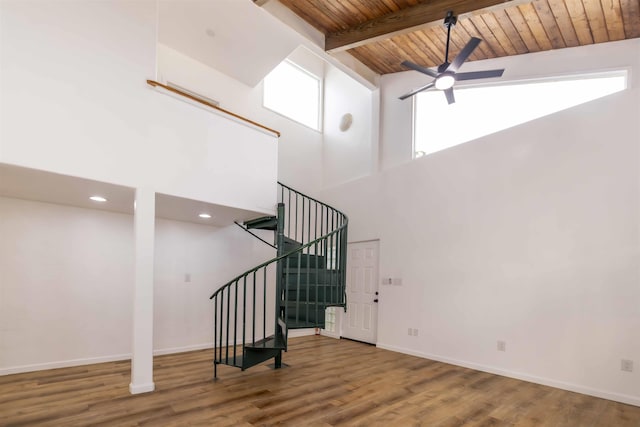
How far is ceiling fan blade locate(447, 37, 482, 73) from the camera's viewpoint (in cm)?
373

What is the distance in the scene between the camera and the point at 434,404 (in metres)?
3.54

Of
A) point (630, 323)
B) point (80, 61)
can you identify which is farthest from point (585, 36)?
point (80, 61)

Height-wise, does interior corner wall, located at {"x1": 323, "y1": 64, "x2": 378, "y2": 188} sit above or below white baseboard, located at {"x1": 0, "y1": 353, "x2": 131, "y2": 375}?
above

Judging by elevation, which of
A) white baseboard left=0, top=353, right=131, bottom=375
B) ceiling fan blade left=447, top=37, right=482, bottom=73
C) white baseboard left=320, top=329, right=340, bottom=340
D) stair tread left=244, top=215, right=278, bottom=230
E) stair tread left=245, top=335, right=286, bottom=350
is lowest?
white baseboard left=320, top=329, right=340, bottom=340

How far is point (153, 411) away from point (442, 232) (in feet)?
14.5

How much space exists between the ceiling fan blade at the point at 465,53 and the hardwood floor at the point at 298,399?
12.0 feet

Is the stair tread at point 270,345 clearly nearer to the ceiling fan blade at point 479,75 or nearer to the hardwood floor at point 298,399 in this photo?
the hardwood floor at point 298,399

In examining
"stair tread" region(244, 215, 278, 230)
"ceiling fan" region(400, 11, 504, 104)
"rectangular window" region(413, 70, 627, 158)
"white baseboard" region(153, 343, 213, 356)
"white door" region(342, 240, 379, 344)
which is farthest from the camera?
"white door" region(342, 240, 379, 344)

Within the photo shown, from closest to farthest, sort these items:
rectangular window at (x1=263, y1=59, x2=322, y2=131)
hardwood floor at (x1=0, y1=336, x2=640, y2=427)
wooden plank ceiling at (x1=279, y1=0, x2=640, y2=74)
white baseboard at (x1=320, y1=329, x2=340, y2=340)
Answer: hardwood floor at (x1=0, y1=336, x2=640, y2=427) < wooden plank ceiling at (x1=279, y1=0, x2=640, y2=74) < white baseboard at (x1=320, y1=329, x2=340, y2=340) < rectangular window at (x1=263, y1=59, x2=322, y2=131)

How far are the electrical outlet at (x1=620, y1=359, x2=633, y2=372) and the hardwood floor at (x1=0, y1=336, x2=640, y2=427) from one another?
367 millimetres

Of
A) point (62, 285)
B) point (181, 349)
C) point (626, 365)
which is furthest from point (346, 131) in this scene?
point (626, 365)

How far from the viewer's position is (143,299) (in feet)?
12.4

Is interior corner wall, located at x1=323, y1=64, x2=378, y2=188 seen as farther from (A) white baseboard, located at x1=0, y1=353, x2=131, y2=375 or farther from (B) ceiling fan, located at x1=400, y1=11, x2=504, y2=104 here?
(A) white baseboard, located at x1=0, y1=353, x2=131, y2=375

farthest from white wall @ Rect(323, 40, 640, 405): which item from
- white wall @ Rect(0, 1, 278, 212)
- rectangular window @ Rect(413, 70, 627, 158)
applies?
white wall @ Rect(0, 1, 278, 212)
